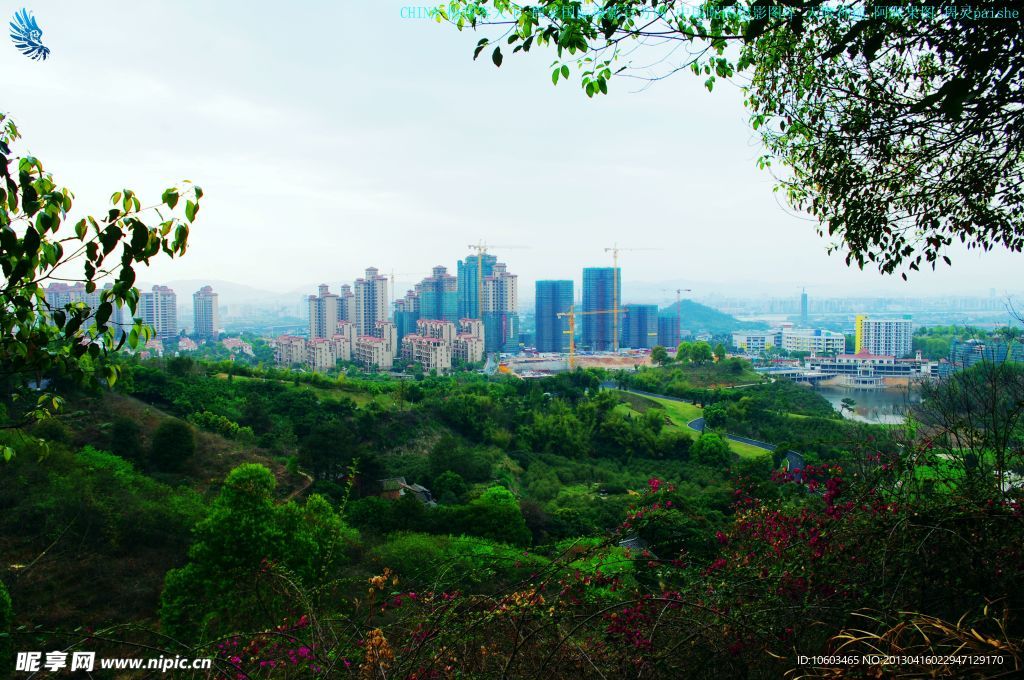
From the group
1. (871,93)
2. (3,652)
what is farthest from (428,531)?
(871,93)

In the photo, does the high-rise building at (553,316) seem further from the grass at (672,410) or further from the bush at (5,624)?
the bush at (5,624)

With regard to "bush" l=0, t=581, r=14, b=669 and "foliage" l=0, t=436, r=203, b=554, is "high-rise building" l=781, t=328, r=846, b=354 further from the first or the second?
"bush" l=0, t=581, r=14, b=669

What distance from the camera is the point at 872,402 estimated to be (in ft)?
67.2

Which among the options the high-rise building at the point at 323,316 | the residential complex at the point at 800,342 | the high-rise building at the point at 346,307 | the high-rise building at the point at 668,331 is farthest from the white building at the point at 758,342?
the high-rise building at the point at 323,316

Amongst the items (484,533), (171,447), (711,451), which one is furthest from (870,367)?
(171,447)

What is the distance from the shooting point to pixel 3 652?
312cm

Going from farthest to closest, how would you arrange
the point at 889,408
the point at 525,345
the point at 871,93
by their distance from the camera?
the point at 525,345 < the point at 889,408 < the point at 871,93

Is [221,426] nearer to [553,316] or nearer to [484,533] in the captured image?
[484,533]

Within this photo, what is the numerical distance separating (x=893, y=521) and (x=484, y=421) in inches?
495

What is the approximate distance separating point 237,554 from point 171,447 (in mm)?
4465

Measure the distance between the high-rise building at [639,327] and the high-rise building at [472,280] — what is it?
928 centimetres

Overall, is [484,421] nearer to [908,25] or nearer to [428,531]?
[428,531]

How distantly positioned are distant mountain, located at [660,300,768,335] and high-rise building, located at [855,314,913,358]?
936 inches

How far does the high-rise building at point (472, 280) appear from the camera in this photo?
4256 centimetres
